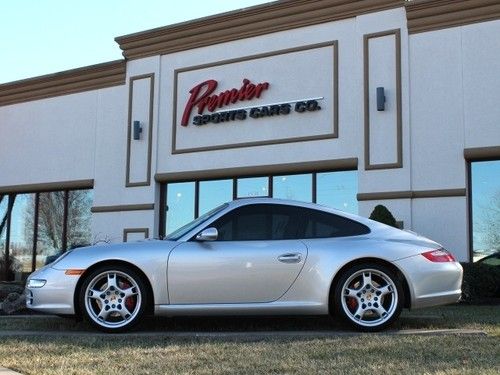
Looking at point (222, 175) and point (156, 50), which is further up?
point (156, 50)

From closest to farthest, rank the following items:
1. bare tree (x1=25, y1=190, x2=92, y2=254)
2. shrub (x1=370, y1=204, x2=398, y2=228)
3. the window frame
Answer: shrub (x1=370, y1=204, x2=398, y2=228), the window frame, bare tree (x1=25, y1=190, x2=92, y2=254)

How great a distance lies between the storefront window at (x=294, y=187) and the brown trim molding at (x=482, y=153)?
10.9 feet

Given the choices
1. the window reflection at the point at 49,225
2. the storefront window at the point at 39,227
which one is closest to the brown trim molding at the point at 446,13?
the storefront window at the point at 39,227

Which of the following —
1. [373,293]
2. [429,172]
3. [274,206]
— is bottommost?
[373,293]

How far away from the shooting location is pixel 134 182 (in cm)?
1524

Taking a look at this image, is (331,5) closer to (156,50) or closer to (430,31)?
(430,31)

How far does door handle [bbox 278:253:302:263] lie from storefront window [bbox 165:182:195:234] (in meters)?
8.81

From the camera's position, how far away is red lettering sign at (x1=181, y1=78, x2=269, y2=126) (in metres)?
13.9

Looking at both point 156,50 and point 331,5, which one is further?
point 156,50

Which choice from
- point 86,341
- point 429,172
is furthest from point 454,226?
point 86,341

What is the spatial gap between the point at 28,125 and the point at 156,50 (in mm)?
4634

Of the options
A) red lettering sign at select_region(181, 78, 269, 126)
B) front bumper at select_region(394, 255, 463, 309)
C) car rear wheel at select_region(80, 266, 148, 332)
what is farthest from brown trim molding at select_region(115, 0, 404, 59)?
car rear wheel at select_region(80, 266, 148, 332)

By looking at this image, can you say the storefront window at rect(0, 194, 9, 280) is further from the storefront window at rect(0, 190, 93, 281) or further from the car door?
the car door

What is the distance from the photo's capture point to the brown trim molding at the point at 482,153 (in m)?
11.4
